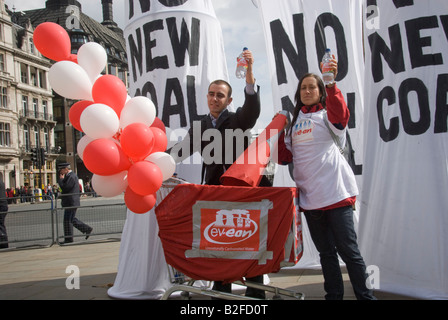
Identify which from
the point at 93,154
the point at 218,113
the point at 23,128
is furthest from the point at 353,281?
the point at 23,128

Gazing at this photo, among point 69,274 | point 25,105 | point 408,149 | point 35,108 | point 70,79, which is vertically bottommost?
point 69,274

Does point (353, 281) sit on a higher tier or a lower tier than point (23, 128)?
lower

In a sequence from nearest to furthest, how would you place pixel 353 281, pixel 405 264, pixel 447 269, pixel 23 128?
1. pixel 353 281
2. pixel 447 269
3. pixel 405 264
4. pixel 23 128

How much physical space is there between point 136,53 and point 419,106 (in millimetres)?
2973

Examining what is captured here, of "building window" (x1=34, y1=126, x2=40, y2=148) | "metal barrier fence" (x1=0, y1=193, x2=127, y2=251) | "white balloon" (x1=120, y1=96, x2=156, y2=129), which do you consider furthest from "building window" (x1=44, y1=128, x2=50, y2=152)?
"white balloon" (x1=120, y1=96, x2=156, y2=129)

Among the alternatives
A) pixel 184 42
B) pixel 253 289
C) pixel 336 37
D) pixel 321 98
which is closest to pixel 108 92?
pixel 184 42

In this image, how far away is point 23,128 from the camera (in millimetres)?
49375

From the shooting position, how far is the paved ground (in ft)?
14.5

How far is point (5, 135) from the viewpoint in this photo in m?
46.0

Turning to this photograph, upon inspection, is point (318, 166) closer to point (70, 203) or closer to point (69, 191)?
point (70, 203)

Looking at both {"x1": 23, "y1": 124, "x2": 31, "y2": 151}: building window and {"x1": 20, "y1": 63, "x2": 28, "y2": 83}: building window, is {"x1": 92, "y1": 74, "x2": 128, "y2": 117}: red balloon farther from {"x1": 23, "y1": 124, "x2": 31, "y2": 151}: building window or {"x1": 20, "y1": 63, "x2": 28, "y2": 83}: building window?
{"x1": 20, "y1": 63, "x2": 28, "y2": 83}: building window

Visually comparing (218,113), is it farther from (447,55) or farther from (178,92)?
(447,55)

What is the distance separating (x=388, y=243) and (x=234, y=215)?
69.4 inches

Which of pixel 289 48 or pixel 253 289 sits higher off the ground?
pixel 289 48
